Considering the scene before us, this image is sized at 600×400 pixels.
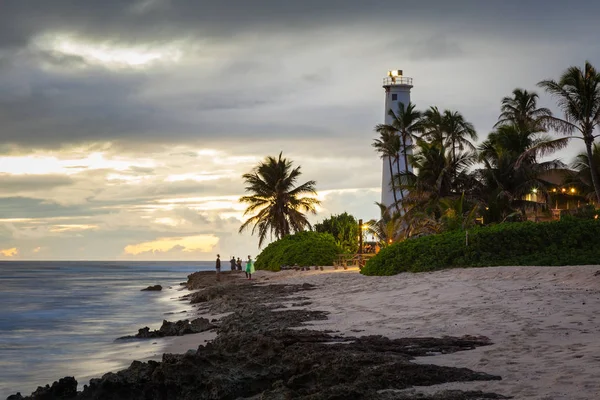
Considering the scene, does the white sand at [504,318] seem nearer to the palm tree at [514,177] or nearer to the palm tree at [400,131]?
the palm tree at [514,177]

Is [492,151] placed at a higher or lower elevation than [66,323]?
higher

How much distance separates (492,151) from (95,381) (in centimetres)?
3741

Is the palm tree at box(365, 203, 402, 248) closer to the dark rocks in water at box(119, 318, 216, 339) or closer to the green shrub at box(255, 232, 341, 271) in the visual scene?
the green shrub at box(255, 232, 341, 271)

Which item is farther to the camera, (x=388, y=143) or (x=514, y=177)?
(x=388, y=143)

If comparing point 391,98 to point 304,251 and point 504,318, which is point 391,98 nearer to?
point 304,251

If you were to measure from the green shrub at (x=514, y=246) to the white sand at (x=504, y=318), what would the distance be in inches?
70.8

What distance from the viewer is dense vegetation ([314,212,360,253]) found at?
48.9 metres

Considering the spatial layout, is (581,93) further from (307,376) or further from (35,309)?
(307,376)

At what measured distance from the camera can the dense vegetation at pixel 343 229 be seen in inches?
1927

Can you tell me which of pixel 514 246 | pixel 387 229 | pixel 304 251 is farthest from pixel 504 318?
pixel 304 251

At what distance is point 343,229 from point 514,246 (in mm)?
26338

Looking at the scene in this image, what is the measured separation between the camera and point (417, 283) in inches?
777

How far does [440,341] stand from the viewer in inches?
371

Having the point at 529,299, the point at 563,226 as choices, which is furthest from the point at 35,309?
the point at 529,299
